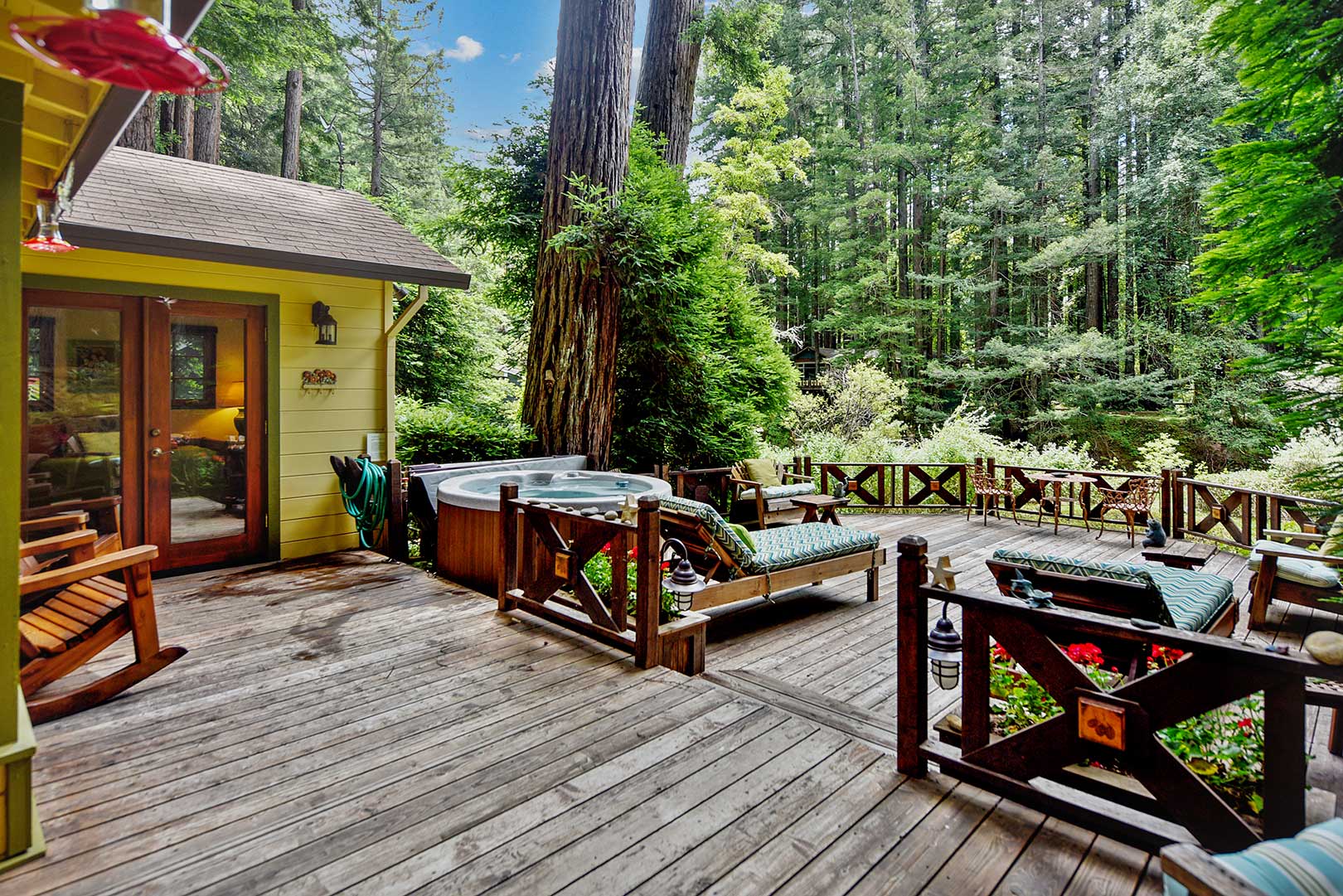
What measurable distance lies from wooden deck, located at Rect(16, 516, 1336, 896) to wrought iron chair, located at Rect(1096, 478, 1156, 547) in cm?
501

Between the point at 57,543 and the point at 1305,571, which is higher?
the point at 57,543

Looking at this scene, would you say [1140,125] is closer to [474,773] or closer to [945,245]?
[945,245]

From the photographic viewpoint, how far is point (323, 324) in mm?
5160

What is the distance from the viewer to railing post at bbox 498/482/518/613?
3.81 m

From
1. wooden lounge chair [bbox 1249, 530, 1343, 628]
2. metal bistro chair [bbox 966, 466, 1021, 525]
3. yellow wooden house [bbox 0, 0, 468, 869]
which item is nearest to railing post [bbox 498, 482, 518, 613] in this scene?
yellow wooden house [bbox 0, 0, 468, 869]

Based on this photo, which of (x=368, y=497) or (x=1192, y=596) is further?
(x=368, y=497)

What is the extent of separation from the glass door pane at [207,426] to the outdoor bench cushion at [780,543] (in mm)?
3384

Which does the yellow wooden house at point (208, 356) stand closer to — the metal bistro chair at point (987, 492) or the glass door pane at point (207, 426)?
the glass door pane at point (207, 426)

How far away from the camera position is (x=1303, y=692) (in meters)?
1.48

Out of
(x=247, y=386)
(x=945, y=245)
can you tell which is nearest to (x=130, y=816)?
(x=247, y=386)

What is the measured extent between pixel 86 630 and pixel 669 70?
8.49 meters

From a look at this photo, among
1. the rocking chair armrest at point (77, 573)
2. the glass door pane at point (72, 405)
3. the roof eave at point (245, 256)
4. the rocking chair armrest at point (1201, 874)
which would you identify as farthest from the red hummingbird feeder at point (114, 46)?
the glass door pane at point (72, 405)

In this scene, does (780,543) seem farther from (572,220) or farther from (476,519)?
(572,220)

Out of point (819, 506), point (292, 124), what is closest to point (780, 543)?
point (819, 506)
